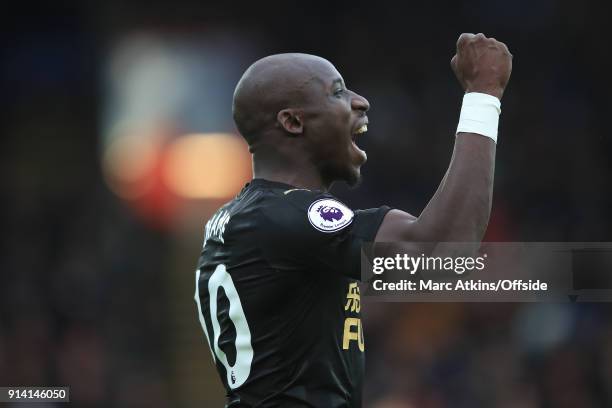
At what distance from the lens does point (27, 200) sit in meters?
14.4

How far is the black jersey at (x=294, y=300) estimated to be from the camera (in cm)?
380

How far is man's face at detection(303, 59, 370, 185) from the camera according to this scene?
410 cm

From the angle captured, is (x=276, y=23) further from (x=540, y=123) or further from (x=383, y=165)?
(x=540, y=123)

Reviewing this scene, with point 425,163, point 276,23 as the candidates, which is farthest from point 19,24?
point 425,163

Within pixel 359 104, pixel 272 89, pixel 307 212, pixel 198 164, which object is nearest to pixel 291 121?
pixel 272 89

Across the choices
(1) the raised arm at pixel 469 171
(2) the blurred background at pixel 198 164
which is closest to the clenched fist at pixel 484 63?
(1) the raised arm at pixel 469 171

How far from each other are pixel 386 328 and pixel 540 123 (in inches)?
124

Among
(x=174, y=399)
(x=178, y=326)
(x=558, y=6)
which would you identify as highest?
(x=558, y=6)

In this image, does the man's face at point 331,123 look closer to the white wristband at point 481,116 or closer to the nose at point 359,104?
the nose at point 359,104

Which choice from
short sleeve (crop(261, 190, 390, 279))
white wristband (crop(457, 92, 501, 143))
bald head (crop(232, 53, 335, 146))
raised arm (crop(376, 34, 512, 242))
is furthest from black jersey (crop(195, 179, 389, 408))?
white wristband (crop(457, 92, 501, 143))

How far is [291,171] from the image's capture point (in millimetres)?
4109

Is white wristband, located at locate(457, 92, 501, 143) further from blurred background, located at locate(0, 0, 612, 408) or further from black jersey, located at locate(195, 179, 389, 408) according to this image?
blurred background, located at locate(0, 0, 612, 408)

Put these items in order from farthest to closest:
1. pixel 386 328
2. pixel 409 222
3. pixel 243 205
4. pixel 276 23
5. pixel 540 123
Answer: pixel 276 23, pixel 540 123, pixel 386 328, pixel 243 205, pixel 409 222

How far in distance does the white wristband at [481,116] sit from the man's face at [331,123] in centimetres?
47
